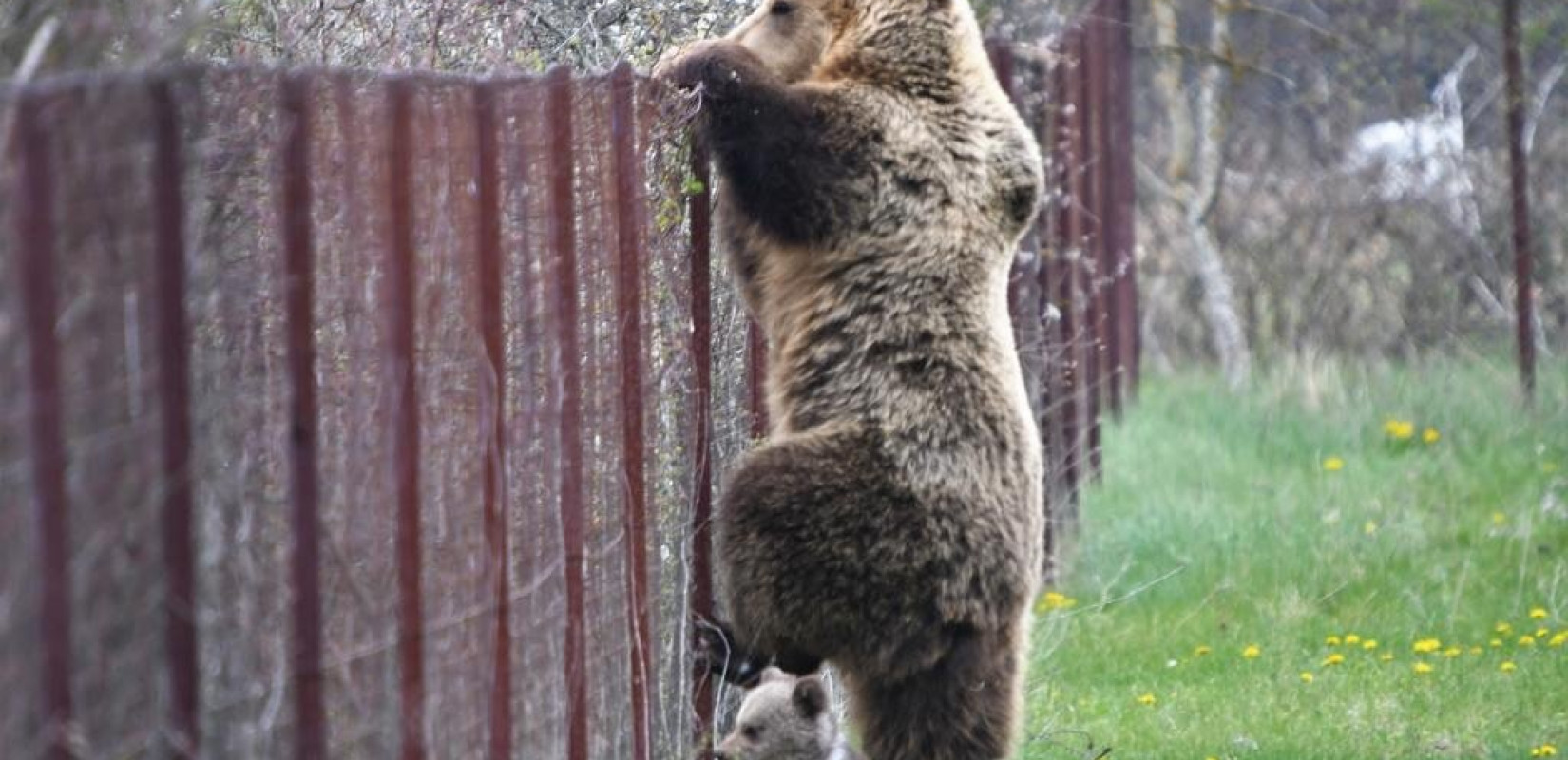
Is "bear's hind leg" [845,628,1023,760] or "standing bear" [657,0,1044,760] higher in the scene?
"standing bear" [657,0,1044,760]

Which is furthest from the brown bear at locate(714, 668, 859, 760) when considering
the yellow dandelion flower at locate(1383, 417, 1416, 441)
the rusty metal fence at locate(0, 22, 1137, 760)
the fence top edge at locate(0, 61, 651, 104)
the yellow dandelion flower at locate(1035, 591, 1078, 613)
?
the yellow dandelion flower at locate(1383, 417, 1416, 441)

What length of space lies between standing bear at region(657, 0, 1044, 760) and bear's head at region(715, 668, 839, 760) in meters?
0.08

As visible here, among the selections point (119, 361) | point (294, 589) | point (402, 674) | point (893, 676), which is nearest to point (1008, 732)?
point (893, 676)

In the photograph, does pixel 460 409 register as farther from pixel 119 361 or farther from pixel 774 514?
pixel 774 514

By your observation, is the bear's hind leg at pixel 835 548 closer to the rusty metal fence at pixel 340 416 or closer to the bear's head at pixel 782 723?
the rusty metal fence at pixel 340 416

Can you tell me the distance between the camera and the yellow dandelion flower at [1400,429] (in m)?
12.2

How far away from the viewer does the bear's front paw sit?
532cm

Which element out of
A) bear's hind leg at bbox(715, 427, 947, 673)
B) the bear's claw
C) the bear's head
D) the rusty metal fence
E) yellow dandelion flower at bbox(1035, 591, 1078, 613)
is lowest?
yellow dandelion flower at bbox(1035, 591, 1078, 613)

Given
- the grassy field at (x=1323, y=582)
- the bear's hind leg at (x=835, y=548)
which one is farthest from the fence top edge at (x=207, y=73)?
the grassy field at (x=1323, y=582)

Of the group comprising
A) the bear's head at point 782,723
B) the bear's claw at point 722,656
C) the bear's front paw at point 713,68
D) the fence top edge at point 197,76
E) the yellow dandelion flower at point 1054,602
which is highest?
the bear's front paw at point 713,68

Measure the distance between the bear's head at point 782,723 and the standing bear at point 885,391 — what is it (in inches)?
3.0

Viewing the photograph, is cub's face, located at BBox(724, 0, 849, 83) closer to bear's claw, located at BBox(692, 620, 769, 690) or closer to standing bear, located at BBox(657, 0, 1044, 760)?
standing bear, located at BBox(657, 0, 1044, 760)

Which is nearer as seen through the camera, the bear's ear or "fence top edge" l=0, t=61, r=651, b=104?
"fence top edge" l=0, t=61, r=651, b=104

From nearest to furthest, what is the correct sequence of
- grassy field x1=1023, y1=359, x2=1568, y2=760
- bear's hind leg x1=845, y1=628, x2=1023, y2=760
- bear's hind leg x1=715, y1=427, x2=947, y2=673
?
1. bear's hind leg x1=715, y1=427, x2=947, y2=673
2. bear's hind leg x1=845, y1=628, x2=1023, y2=760
3. grassy field x1=1023, y1=359, x2=1568, y2=760
